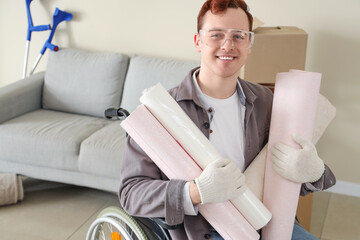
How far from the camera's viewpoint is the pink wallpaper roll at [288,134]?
4.94ft

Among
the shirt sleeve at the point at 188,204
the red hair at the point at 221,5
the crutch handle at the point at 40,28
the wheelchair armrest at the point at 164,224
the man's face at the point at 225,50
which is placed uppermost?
the red hair at the point at 221,5

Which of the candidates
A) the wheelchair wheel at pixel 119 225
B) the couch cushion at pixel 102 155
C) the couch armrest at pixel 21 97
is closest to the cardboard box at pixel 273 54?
the couch cushion at pixel 102 155

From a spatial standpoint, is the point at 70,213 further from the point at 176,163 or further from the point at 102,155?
the point at 176,163

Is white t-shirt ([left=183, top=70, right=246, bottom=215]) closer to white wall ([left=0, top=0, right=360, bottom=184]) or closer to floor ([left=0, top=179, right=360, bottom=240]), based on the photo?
floor ([left=0, top=179, right=360, bottom=240])

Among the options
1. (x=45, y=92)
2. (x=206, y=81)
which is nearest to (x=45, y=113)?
(x=45, y=92)

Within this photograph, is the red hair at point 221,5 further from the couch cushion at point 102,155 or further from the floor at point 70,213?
the floor at point 70,213

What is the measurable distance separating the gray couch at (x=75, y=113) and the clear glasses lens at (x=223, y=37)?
52.0 inches

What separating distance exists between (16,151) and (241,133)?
1782 mm

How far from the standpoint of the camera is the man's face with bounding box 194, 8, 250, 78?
150 centimetres

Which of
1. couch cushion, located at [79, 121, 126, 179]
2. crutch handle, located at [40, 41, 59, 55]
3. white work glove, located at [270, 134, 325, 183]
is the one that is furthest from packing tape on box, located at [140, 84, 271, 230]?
crutch handle, located at [40, 41, 59, 55]

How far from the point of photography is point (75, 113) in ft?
11.1

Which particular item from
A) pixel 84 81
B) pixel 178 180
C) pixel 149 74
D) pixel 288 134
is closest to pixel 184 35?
pixel 149 74

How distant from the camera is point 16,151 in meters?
2.90

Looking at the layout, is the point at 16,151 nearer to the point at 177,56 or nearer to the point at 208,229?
the point at 177,56
